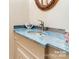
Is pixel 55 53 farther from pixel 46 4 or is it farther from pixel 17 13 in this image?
pixel 17 13

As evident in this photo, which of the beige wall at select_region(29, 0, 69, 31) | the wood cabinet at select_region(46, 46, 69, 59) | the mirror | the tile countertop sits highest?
the mirror

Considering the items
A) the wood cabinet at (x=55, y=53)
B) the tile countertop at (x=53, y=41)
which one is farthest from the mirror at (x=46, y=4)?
the wood cabinet at (x=55, y=53)

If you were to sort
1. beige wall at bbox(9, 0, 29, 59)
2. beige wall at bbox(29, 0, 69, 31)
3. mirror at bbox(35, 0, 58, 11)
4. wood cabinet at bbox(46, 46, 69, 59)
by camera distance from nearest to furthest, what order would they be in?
1. wood cabinet at bbox(46, 46, 69, 59)
2. beige wall at bbox(29, 0, 69, 31)
3. mirror at bbox(35, 0, 58, 11)
4. beige wall at bbox(9, 0, 29, 59)

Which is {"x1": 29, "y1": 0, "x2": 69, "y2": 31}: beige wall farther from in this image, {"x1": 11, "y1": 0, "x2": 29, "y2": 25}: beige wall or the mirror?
{"x1": 11, "y1": 0, "x2": 29, "y2": 25}: beige wall

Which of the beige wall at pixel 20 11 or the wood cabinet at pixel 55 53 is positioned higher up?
the beige wall at pixel 20 11

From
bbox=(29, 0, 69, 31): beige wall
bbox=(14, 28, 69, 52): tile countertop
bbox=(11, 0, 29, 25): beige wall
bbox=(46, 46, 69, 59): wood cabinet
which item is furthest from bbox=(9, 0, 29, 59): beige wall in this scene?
bbox=(46, 46, 69, 59): wood cabinet

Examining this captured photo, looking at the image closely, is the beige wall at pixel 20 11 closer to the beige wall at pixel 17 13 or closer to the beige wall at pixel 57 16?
the beige wall at pixel 17 13

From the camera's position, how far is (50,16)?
192 cm

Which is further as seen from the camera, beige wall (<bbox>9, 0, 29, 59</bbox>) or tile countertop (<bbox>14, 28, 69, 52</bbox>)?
beige wall (<bbox>9, 0, 29, 59</bbox>)

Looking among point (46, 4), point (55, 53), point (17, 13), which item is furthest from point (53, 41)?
point (17, 13)
